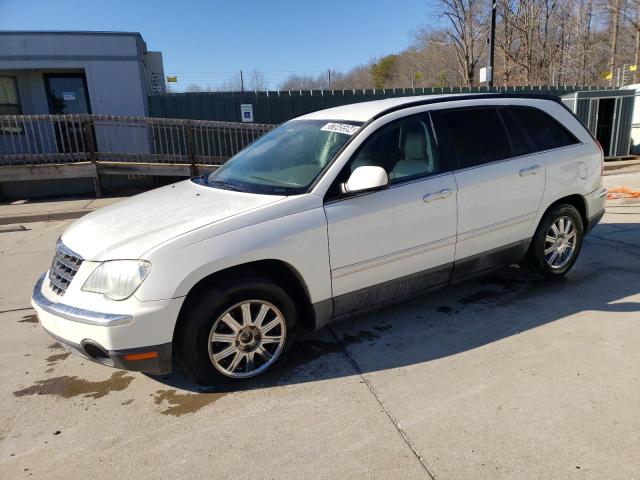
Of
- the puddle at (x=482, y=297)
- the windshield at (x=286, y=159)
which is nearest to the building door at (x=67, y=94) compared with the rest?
the windshield at (x=286, y=159)

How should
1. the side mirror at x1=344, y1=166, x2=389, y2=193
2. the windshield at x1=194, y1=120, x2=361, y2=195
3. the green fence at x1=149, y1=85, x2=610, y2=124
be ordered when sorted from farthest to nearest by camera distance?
1. the green fence at x1=149, y1=85, x2=610, y2=124
2. the windshield at x1=194, y1=120, x2=361, y2=195
3. the side mirror at x1=344, y1=166, x2=389, y2=193

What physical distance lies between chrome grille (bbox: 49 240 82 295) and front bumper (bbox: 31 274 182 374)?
175 millimetres

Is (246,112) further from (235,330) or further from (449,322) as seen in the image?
(235,330)

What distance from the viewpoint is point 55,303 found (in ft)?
9.75

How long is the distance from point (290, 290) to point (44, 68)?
1130 cm

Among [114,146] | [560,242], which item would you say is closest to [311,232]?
[560,242]

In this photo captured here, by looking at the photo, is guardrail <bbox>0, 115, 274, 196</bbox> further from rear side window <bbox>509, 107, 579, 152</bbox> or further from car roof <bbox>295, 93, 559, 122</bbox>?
rear side window <bbox>509, 107, 579, 152</bbox>

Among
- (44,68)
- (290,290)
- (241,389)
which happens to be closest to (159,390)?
(241,389)

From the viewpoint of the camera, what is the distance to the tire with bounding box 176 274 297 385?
9.48ft

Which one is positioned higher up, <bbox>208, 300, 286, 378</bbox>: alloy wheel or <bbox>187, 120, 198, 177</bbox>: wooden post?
<bbox>187, 120, 198, 177</bbox>: wooden post

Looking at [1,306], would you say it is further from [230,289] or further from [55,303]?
[230,289]

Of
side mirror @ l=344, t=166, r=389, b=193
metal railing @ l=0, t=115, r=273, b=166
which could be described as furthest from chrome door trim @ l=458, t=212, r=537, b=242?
metal railing @ l=0, t=115, r=273, b=166

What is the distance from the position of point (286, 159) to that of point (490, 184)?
167 cm

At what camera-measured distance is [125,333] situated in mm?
2695
